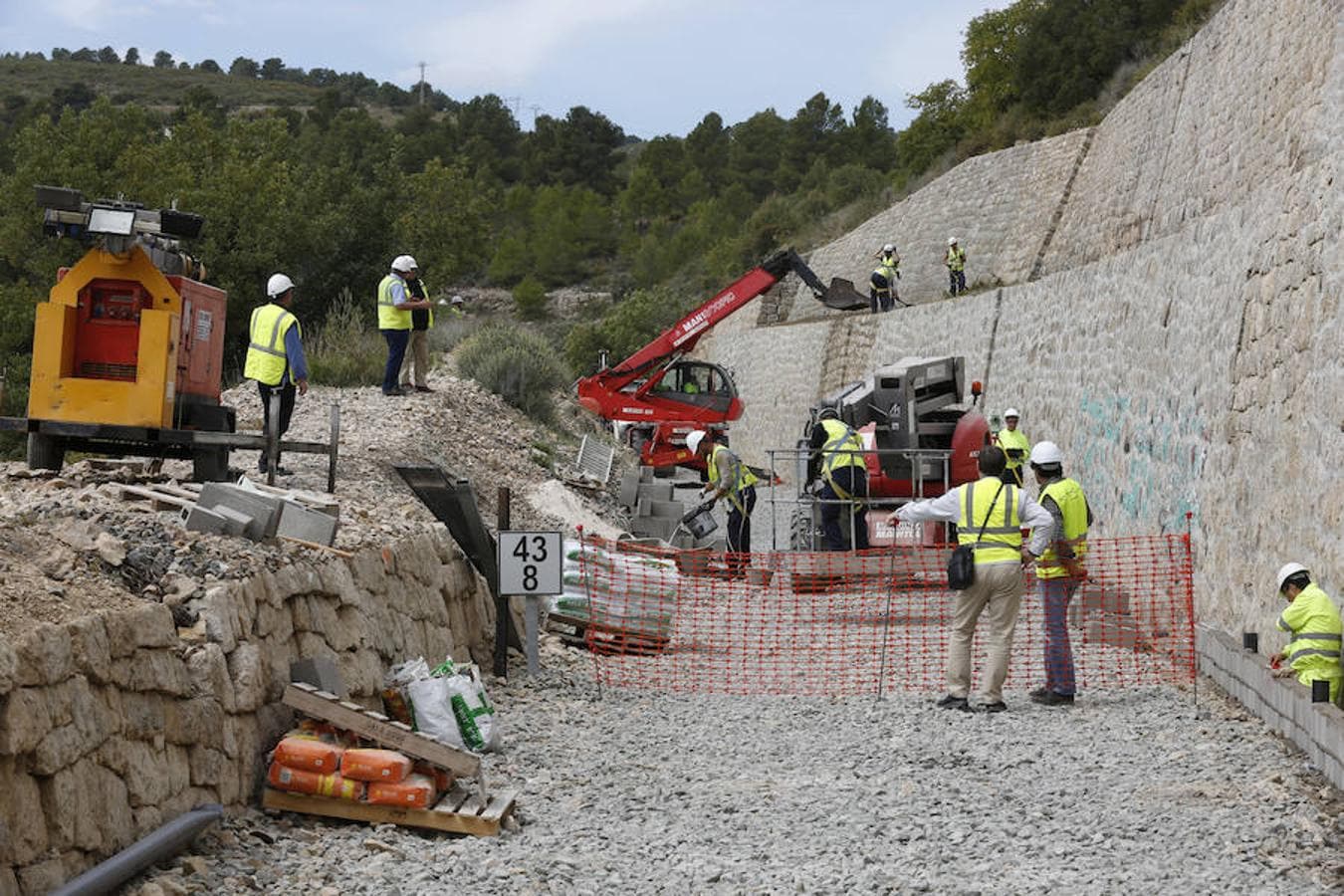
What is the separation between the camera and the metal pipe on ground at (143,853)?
18.9ft

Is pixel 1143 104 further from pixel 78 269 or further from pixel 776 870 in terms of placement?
pixel 776 870

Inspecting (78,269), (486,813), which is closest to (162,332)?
(78,269)

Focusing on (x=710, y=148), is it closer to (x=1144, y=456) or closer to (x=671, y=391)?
(x=671, y=391)

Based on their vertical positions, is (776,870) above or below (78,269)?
below

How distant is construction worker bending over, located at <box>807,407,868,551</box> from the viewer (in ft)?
55.8

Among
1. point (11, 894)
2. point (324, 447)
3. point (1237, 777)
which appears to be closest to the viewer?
point (11, 894)

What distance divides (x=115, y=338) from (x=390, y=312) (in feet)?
22.9

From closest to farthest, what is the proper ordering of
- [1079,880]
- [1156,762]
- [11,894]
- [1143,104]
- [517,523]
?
1. [11,894]
2. [1079,880]
3. [1156,762]
4. [517,523]
5. [1143,104]

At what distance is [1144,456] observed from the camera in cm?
1534

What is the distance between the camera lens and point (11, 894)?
18.0 feet

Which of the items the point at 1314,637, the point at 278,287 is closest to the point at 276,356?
the point at 278,287

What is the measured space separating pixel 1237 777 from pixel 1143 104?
1096 inches

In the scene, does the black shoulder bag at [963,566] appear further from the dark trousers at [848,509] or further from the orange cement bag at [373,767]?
the dark trousers at [848,509]

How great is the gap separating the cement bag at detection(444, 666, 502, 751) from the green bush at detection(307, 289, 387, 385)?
14.9 metres
